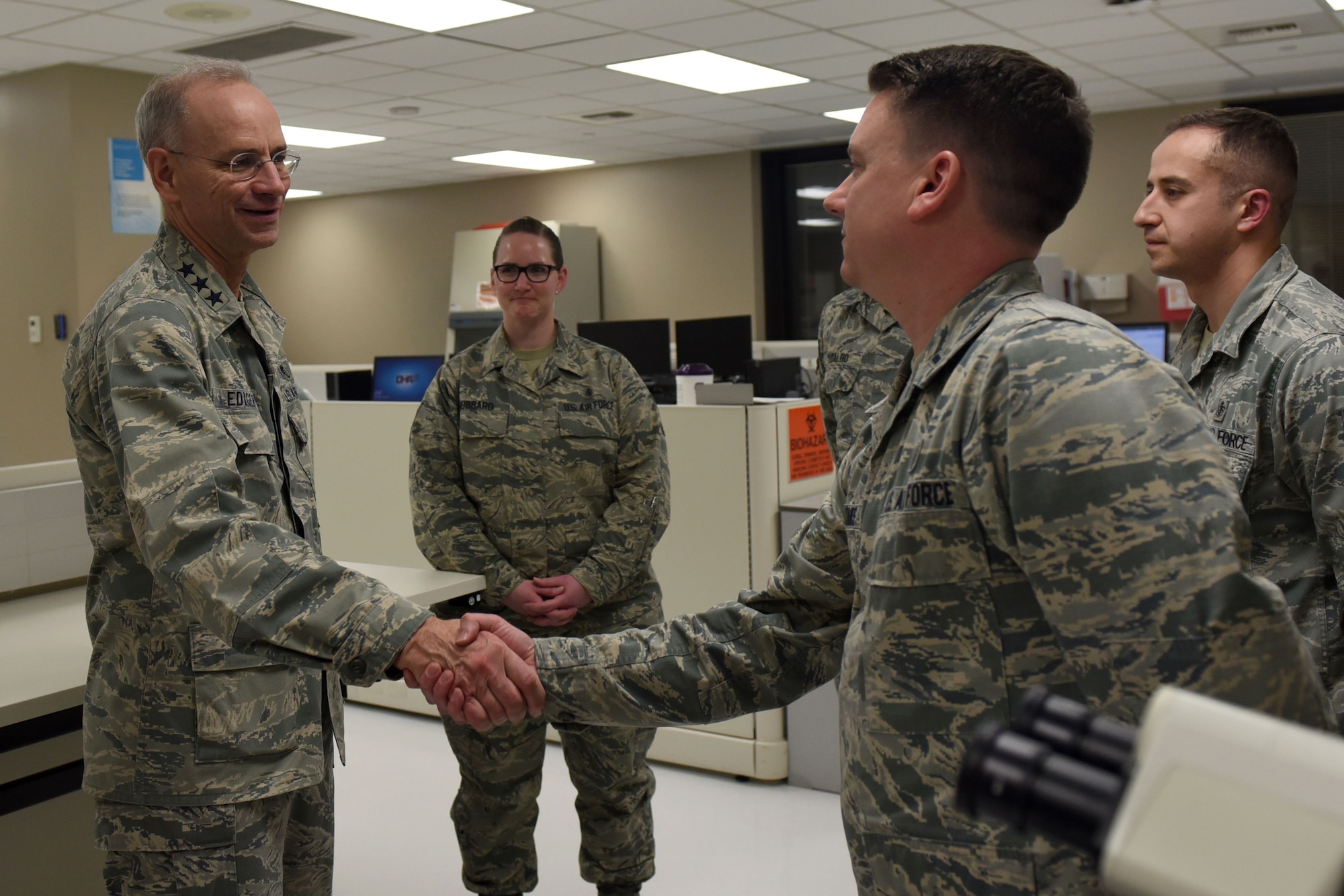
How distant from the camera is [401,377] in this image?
5730mm

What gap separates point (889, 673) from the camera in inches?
39.0

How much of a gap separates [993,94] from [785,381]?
387 centimetres

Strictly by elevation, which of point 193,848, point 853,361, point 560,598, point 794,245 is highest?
point 794,245

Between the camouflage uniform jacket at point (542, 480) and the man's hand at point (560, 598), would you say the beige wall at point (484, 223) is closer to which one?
the camouflage uniform jacket at point (542, 480)

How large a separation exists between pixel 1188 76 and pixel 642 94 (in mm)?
3343

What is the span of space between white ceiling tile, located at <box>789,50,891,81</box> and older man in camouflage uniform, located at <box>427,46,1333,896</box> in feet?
17.0

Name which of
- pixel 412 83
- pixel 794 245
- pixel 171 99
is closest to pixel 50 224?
pixel 412 83

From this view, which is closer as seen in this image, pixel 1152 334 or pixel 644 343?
pixel 644 343

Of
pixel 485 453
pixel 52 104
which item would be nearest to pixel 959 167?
pixel 485 453

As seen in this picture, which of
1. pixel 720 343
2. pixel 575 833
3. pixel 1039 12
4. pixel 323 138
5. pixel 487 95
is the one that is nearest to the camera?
pixel 575 833

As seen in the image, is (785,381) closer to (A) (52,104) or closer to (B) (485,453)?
(B) (485,453)

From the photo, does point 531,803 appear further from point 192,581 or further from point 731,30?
point 731,30

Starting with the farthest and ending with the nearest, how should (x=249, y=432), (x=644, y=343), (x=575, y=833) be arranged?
1. (x=644, y=343)
2. (x=575, y=833)
3. (x=249, y=432)

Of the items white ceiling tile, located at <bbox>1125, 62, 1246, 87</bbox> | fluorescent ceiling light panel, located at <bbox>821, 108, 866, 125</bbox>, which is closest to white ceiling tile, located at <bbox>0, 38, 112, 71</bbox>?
fluorescent ceiling light panel, located at <bbox>821, 108, 866, 125</bbox>
